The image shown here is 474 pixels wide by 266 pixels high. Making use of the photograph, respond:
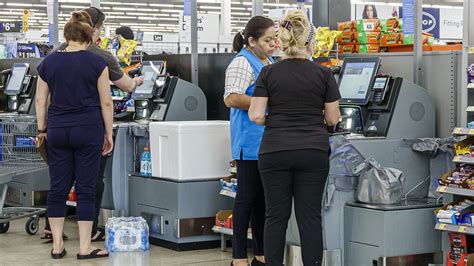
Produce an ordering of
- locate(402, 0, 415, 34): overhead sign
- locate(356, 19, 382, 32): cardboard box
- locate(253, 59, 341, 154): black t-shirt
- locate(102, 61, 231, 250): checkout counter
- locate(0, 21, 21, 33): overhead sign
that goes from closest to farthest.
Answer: locate(253, 59, 341, 154): black t-shirt
locate(402, 0, 415, 34): overhead sign
locate(102, 61, 231, 250): checkout counter
locate(356, 19, 382, 32): cardboard box
locate(0, 21, 21, 33): overhead sign

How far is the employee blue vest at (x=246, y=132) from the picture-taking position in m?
4.73

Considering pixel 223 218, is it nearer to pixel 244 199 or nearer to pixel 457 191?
pixel 244 199

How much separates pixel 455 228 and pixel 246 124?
1249 millimetres

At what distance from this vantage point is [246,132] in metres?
4.75

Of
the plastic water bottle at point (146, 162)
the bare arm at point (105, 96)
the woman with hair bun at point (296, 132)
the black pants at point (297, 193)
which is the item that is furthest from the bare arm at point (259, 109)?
the plastic water bottle at point (146, 162)

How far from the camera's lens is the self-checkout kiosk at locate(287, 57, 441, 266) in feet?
15.8

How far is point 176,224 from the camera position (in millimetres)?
6004

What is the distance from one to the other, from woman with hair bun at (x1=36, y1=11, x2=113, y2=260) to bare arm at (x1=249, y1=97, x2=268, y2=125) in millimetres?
1542

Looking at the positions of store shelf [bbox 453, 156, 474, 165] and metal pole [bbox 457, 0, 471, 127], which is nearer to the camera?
store shelf [bbox 453, 156, 474, 165]

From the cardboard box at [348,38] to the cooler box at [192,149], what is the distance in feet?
3.82

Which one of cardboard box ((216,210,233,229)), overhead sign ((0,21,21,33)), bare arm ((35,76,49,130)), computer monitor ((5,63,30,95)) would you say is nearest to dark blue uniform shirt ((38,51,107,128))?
bare arm ((35,76,49,130))

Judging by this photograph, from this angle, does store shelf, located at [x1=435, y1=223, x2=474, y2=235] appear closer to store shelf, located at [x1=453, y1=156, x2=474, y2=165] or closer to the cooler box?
store shelf, located at [x1=453, y1=156, x2=474, y2=165]

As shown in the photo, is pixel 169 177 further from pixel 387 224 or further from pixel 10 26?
pixel 10 26

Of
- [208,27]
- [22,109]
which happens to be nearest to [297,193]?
[22,109]
